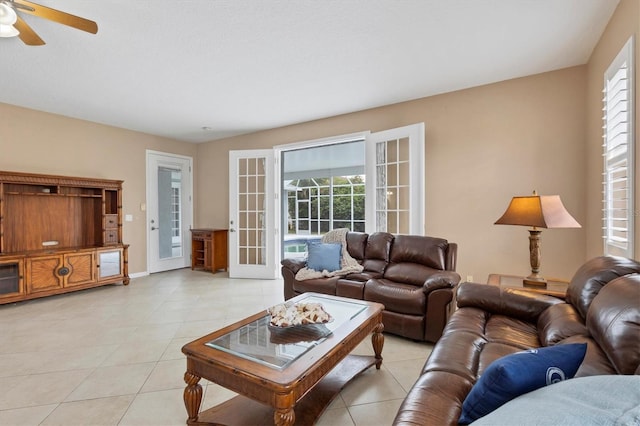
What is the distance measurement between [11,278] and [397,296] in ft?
14.7

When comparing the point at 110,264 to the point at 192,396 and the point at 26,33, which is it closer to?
the point at 26,33

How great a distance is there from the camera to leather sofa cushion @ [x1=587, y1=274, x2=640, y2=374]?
1042 millimetres

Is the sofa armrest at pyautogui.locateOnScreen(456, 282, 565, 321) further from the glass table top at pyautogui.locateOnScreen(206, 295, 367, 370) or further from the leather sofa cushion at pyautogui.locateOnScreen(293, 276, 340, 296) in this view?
the leather sofa cushion at pyautogui.locateOnScreen(293, 276, 340, 296)

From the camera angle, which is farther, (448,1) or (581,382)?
(448,1)

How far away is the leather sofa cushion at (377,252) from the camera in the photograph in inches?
137

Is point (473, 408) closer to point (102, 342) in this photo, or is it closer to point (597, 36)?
point (102, 342)

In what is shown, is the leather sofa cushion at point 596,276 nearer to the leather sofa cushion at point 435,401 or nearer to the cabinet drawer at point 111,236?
the leather sofa cushion at point 435,401

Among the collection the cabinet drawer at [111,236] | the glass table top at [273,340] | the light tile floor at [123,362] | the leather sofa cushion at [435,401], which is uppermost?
the cabinet drawer at [111,236]

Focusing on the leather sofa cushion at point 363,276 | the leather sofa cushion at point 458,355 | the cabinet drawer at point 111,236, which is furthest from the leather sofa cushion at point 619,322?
the cabinet drawer at point 111,236

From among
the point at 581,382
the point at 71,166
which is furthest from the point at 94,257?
the point at 581,382

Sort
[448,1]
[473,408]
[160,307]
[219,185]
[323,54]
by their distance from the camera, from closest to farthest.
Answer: [473,408]
[448,1]
[323,54]
[160,307]
[219,185]

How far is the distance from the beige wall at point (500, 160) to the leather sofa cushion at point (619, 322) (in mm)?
2108

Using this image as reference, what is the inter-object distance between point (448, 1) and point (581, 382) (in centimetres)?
232

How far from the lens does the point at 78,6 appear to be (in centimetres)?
212
